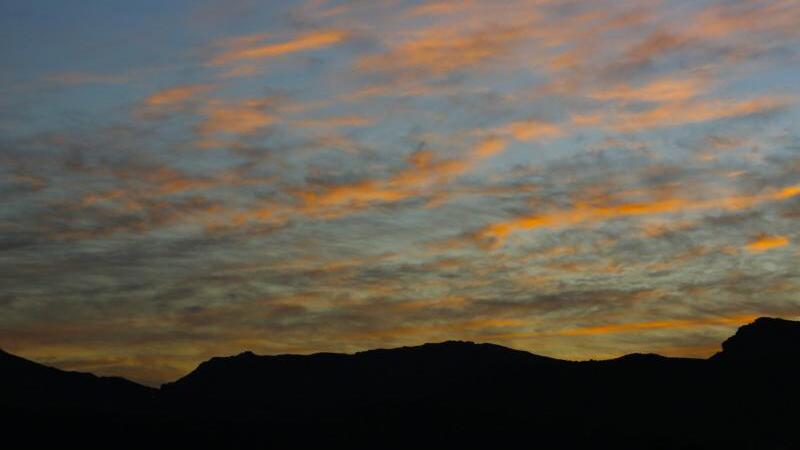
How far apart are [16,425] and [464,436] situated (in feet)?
255

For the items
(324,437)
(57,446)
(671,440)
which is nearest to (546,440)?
(671,440)

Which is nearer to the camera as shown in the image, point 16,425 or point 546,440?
point 16,425

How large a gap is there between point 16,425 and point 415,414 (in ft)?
239

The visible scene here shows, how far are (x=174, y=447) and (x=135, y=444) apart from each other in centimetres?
655

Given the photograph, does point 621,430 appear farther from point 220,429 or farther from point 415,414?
point 220,429

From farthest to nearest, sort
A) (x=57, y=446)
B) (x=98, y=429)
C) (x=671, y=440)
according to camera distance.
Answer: (x=671, y=440) < (x=98, y=429) < (x=57, y=446)

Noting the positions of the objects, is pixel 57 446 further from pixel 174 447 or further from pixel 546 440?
pixel 546 440

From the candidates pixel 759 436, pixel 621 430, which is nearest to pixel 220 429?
pixel 621 430

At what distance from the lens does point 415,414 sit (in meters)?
198

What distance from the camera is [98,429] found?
17550cm

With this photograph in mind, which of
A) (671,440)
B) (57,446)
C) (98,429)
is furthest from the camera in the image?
(671,440)

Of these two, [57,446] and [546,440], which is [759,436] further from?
[57,446]

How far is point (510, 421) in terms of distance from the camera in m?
195

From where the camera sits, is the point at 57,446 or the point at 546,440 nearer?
the point at 57,446
